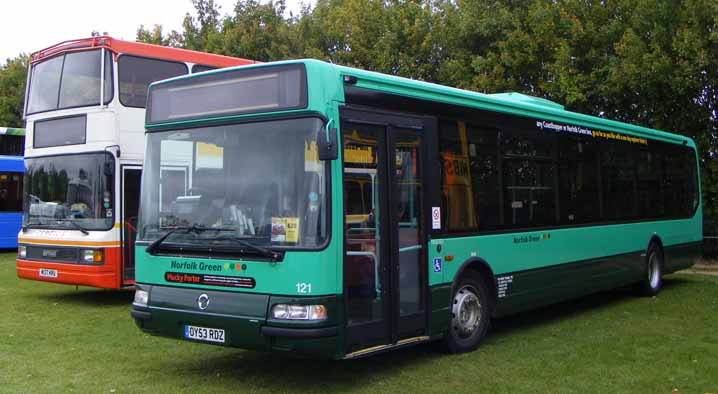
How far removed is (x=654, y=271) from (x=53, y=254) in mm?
10806

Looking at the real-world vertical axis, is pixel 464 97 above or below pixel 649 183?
above

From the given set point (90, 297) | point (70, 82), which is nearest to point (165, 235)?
point (70, 82)

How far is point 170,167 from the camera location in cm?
775

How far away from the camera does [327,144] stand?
6.62 metres

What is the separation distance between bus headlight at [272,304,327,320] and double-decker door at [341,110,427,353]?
1.14 ft

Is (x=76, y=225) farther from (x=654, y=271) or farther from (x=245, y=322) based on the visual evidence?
(x=654, y=271)

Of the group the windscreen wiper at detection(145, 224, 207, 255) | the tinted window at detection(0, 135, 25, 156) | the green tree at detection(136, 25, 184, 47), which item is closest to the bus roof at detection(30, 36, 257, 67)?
the windscreen wiper at detection(145, 224, 207, 255)

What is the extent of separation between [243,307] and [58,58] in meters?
8.21

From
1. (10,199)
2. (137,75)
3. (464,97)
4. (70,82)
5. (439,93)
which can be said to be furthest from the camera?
(10,199)

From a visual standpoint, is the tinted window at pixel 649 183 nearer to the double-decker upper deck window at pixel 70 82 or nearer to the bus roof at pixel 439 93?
the bus roof at pixel 439 93

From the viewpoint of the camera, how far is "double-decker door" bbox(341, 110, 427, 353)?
7.13 metres

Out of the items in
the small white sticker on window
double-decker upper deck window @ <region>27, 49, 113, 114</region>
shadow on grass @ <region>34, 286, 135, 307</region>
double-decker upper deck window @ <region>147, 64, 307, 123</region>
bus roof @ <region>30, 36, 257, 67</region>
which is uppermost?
bus roof @ <region>30, 36, 257, 67</region>

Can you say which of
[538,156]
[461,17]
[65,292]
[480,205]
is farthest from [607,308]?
[461,17]

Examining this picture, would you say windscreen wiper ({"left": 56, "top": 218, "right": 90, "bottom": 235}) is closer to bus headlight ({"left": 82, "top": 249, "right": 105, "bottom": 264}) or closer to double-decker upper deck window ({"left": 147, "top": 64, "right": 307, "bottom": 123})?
bus headlight ({"left": 82, "top": 249, "right": 105, "bottom": 264})
